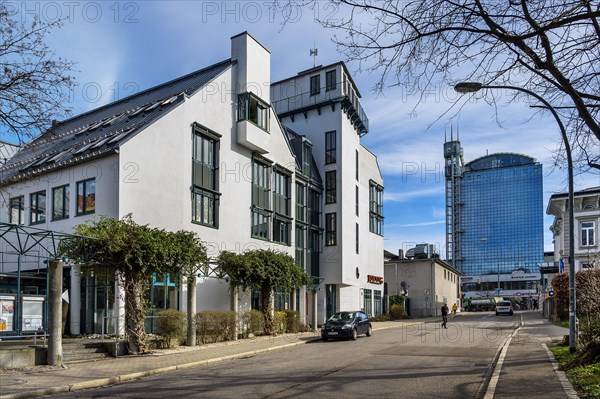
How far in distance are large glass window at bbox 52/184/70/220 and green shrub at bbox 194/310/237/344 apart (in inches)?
315

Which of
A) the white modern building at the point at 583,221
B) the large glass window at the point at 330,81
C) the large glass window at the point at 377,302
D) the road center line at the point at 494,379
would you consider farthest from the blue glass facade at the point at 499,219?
the road center line at the point at 494,379

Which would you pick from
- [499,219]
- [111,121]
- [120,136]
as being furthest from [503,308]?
[499,219]

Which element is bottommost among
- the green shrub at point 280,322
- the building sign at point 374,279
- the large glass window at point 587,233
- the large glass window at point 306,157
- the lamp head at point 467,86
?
the green shrub at point 280,322

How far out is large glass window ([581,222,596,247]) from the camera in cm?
5044

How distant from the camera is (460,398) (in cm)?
1080

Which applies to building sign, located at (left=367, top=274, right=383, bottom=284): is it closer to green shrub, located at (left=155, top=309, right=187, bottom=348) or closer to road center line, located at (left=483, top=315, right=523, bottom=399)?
green shrub, located at (left=155, top=309, right=187, bottom=348)

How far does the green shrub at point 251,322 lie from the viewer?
2736 centimetres

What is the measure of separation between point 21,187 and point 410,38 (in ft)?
83.4

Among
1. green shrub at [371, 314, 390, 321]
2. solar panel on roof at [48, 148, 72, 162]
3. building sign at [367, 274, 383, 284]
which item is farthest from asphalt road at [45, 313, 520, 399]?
green shrub at [371, 314, 390, 321]

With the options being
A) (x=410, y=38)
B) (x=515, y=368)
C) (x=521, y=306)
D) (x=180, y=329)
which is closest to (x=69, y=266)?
(x=180, y=329)

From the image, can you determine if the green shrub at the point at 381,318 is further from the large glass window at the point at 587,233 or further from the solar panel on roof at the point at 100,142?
the solar panel on roof at the point at 100,142

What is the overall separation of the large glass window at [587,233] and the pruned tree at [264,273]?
31.8 meters

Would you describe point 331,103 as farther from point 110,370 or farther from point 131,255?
point 110,370

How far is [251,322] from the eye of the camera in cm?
2747
